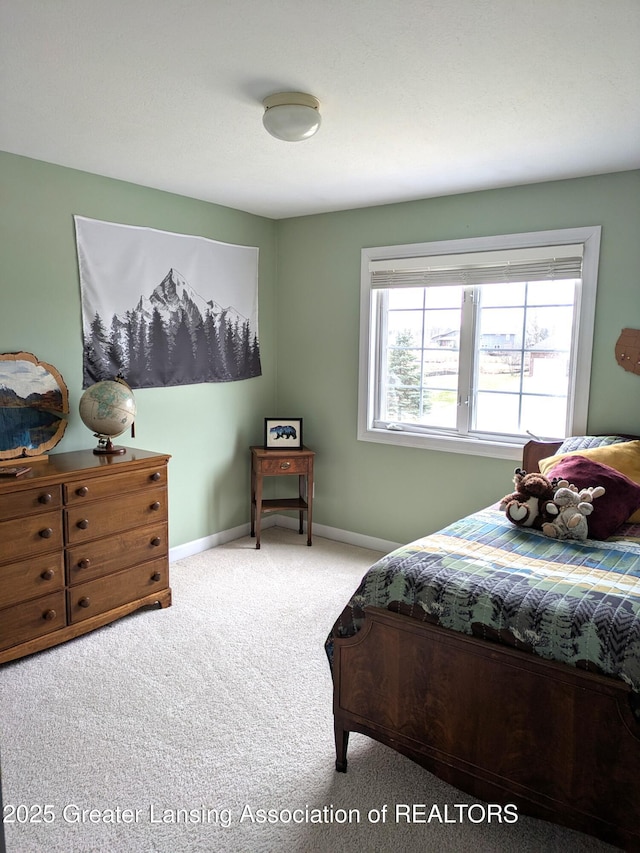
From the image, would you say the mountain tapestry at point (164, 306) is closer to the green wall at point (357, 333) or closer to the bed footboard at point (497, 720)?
the green wall at point (357, 333)

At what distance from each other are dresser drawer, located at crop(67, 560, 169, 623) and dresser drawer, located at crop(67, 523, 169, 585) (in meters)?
0.04

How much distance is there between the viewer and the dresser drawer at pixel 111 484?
290 cm

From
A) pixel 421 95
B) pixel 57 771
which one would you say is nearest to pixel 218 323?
pixel 421 95

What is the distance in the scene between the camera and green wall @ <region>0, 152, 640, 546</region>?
3201mm

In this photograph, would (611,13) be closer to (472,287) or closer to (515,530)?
(515,530)

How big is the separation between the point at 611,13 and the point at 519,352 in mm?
2154

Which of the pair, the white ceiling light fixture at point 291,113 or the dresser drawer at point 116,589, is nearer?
the white ceiling light fixture at point 291,113

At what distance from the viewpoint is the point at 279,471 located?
430 centimetres

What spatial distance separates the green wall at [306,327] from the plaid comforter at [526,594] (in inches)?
54.2

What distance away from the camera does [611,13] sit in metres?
1.70

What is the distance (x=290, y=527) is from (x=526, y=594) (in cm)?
317

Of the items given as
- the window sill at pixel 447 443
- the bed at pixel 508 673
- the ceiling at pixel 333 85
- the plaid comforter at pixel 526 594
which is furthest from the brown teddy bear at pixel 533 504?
the ceiling at pixel 333 85

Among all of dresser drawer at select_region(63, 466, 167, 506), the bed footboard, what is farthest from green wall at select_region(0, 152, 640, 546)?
the bed footboard

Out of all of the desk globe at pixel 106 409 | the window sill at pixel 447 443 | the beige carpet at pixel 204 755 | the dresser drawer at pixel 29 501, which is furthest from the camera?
the window sill at pixel 447 443
